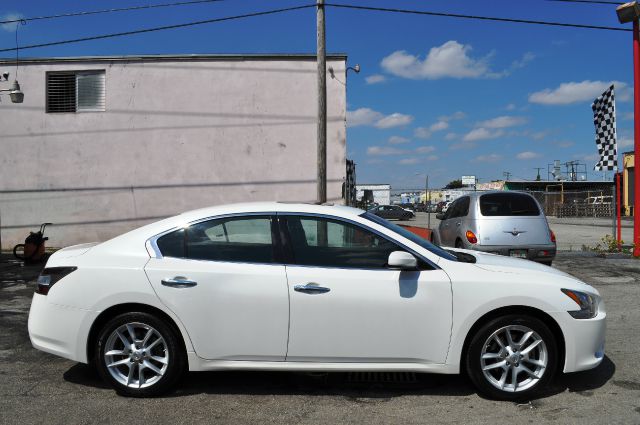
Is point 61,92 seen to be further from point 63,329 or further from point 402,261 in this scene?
point 402,261

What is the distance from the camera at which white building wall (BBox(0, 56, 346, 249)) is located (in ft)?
46.3

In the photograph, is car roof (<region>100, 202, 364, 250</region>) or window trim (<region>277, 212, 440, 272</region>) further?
car roof (<region>100, 202, 364, 250</region>)

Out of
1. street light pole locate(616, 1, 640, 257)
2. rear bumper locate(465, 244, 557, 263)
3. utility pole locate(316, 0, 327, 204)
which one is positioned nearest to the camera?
rear bumper locate(465, 244, 557, 263)

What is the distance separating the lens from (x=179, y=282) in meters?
3.96

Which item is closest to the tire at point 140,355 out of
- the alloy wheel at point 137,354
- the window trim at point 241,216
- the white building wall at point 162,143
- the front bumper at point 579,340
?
the alloy wheel at point 137,354

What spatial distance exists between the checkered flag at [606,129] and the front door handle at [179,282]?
47.6 ft

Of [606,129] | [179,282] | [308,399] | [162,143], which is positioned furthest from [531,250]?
[162,143]

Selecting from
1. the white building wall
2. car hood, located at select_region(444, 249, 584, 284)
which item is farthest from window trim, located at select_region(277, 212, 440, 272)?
the white building wall

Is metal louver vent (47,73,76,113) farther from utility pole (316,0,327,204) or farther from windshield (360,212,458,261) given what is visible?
windshield (360,212,458,261)

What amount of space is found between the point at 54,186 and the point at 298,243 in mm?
12788

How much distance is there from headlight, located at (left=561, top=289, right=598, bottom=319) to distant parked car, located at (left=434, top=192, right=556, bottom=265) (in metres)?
5.15

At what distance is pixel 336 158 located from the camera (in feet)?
45.6

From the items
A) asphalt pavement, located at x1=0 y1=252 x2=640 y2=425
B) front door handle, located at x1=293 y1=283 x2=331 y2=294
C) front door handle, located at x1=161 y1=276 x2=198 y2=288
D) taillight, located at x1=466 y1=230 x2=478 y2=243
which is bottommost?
asphalt pavement, located at x1=0 y1=252 x2=640 y2=425

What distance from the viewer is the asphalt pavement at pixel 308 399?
145 inches
